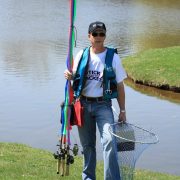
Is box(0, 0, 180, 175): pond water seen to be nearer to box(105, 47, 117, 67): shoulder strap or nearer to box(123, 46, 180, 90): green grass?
box(123, 46, 180, 90): green grass

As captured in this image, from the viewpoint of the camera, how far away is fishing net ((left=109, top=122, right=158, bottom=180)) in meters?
6.58

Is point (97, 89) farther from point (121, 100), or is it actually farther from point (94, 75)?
point (121, 100)

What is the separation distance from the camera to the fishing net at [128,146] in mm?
6582

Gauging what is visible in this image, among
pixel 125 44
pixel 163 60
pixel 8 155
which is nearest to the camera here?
pixel 8 155

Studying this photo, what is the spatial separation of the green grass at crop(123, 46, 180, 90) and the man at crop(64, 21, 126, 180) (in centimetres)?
1501

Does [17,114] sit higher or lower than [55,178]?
lower

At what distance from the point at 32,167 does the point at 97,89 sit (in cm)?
272

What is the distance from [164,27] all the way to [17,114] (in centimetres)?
3053

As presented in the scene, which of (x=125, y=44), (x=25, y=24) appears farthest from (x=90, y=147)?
(x=25, y=24)

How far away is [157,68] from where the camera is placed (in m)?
24.2

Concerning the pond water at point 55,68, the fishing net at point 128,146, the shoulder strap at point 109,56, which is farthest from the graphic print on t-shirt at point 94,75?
the pond water at point 55,68

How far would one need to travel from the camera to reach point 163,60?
85.1 ft

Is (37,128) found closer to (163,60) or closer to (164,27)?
(163,60)

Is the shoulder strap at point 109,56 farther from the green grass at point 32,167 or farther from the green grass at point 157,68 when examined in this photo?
the green grass at point 157,68
